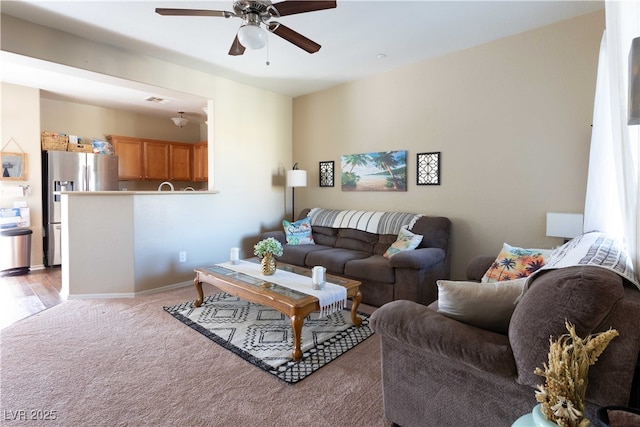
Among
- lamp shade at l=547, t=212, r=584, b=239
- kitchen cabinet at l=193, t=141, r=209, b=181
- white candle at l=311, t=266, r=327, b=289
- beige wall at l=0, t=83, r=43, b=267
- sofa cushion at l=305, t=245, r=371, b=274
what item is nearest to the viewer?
white candle at l=311, t=266, r=327, b=289

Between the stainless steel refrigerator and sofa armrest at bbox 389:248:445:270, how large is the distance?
16.3ft

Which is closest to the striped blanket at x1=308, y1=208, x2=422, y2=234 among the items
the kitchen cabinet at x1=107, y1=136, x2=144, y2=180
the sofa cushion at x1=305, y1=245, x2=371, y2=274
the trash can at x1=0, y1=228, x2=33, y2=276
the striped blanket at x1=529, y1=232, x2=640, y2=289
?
the sofa cushion at x1=305, y1=245, x2=371, y2=274

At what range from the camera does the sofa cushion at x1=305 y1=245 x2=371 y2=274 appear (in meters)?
3.61

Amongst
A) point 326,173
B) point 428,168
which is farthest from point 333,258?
point 326,173

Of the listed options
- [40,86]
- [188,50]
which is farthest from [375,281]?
[40,86]

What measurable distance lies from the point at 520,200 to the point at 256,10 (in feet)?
9.71

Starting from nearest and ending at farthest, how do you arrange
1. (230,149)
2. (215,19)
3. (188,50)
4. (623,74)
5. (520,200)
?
(623,74) → (215,19) → (520,200) → (188,50) → (230,149)

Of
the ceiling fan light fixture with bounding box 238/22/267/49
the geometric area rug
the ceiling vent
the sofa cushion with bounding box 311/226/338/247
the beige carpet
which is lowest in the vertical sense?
the beige carpet

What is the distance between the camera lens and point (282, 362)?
227cm

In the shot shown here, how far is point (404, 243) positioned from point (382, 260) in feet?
1.02

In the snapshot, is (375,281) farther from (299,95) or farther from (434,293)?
(299,95)

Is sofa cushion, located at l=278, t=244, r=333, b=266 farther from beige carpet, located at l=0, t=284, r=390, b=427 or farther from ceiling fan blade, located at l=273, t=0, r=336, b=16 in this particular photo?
ceiling fan blade, located at l=273, t=0, r=336, b=16

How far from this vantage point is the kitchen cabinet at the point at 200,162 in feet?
22.0

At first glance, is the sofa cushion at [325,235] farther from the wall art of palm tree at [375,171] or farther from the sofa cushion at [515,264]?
the sofa cushion at [515,264]
